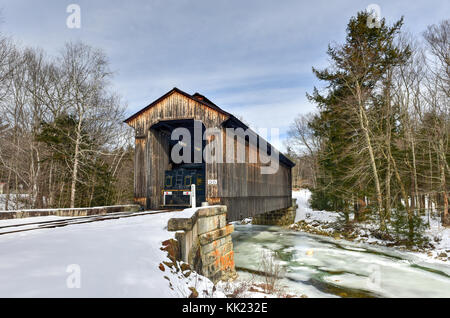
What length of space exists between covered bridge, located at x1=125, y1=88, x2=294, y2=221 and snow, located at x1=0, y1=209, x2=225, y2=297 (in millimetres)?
5295

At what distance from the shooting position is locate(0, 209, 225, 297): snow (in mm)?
2965

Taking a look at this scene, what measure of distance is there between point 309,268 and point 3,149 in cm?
1981

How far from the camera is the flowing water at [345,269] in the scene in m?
8.61

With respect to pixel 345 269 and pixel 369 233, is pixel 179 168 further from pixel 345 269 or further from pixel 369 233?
pixel 369 233

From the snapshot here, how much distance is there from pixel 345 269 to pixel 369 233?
7.25 metres

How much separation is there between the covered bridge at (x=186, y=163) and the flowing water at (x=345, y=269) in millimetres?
2776

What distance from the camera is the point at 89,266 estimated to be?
11.7 ft

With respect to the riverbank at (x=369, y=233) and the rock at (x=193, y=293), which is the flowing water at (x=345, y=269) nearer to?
the riverbank at (x=369, y=233)

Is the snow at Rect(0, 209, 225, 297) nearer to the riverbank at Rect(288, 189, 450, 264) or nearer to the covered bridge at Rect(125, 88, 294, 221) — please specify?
the covered bridge at Rect(125, 88, 294, 221)

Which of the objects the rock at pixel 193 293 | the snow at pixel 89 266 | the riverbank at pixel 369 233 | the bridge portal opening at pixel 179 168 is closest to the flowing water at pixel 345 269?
the riverbank at pixel 369 233

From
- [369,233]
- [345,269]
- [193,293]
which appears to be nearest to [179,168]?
[345,269]

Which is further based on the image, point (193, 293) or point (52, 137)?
point (52, 137)

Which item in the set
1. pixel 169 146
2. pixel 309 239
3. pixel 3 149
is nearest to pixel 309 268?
pixel 309 239

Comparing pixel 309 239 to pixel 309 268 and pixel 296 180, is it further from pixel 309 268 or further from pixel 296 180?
pixel 296 180
